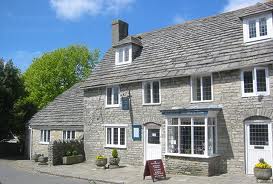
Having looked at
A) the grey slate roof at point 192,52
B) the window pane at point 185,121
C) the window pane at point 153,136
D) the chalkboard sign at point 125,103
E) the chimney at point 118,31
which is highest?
the chimney at point 118,31

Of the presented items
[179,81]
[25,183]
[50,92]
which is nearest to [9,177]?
[25,183]

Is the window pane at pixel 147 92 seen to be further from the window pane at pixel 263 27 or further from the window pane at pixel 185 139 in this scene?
the window pane at pixel 263 27

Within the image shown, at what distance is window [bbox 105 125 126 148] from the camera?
24.2 m

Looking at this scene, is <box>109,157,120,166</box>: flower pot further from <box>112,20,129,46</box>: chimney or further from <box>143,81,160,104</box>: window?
<box>112,20,129,46</box>: chimney

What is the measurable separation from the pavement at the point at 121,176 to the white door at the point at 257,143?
943 millimetres

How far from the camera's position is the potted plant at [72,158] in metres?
25.4

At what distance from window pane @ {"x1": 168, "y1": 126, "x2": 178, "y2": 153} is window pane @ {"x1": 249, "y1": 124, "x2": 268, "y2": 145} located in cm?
412

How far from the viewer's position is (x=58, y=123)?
97.2ft

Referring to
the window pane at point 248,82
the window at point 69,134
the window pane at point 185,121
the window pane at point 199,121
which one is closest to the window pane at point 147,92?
the window pane at point 185,121

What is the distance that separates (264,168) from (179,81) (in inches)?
285

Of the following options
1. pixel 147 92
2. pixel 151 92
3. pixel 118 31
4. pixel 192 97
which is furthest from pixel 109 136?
pixel 118 31

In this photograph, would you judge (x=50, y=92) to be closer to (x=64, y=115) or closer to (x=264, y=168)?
(x=64, y=115)

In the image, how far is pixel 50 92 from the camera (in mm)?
58375

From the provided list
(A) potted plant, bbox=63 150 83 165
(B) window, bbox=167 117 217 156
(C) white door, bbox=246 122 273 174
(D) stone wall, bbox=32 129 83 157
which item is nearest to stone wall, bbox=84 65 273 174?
(C) white door, bbox=246 122 273 174
